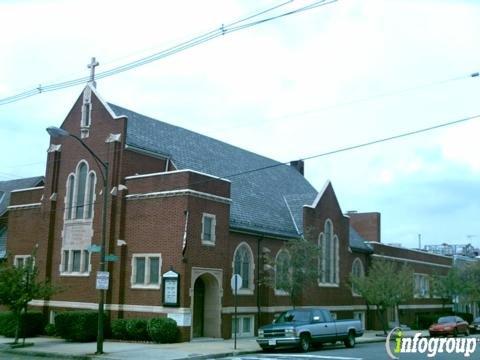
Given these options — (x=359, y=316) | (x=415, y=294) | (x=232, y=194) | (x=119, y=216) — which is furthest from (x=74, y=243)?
(x=415, y=294)

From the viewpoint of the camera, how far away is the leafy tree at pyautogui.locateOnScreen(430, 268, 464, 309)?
1955 inches

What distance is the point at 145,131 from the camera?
33.8 m

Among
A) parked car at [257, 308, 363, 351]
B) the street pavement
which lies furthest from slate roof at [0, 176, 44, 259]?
the street pavement

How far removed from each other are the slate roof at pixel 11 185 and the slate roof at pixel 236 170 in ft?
45.1

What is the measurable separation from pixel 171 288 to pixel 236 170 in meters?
12.1

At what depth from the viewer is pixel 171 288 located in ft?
91.2

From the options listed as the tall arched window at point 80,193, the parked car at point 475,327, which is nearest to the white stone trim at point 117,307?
the tall arched window at point 80,193

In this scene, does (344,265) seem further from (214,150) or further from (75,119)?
(75,119)

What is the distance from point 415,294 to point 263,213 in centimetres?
2146

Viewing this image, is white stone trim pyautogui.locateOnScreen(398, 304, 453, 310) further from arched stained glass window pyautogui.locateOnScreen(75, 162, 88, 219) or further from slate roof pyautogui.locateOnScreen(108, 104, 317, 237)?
arched stained glass window pyautogui.locateOnScreen(75, 162, 88, 219)

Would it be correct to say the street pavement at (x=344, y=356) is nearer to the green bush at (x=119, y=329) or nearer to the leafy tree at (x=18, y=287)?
the green bush at (x=119, y=329)

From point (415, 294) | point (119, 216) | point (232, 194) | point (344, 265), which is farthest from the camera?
point (415, 294)

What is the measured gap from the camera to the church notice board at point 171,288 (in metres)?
27.6

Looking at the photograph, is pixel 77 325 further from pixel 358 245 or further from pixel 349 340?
pixel 358 245
